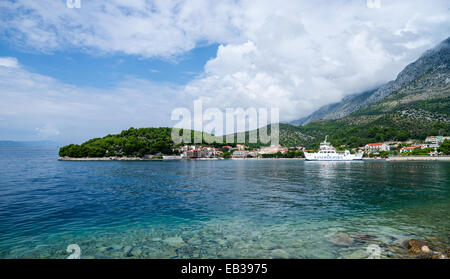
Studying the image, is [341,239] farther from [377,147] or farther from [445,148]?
[377,147]

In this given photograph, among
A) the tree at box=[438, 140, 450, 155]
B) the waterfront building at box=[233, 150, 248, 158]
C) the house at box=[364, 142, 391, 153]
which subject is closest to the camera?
the tree at box=[438, 140, 450, 155]

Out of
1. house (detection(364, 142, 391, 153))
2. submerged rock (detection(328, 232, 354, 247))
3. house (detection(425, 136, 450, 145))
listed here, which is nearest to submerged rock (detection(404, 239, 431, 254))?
submerged rock (detection(328, 232, 354, 247))

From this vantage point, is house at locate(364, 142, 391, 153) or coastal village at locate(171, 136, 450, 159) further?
house at locate(364, 142, 391, 153)

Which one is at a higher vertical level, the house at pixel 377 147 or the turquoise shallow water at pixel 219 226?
the house at pixel 377 147

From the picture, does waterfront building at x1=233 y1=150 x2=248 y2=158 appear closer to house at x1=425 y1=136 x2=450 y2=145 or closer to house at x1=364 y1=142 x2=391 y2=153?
house at x1=364 y1=142 x2=391 y2=153

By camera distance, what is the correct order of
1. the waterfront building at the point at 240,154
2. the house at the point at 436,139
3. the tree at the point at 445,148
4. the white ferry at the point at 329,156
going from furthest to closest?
1. the waterfront building at the point at 240,154
2. the house at the point at 436,139
3. the tree at the point at 445,148
4. the white ferry at the point at 329,156

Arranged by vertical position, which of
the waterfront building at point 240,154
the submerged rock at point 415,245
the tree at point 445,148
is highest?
the tree at point 445,148

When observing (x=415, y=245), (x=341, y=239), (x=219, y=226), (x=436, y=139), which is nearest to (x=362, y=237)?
(x=341, y=239)

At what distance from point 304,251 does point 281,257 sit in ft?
3.25

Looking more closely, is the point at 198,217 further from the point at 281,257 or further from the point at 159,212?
the point at 281,257

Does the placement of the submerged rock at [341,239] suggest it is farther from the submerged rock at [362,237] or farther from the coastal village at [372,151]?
the coastal village at [372,151]

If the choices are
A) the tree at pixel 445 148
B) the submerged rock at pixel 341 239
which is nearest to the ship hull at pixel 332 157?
the tree at pixel 445 148

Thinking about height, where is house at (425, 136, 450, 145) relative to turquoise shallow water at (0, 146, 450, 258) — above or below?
above
